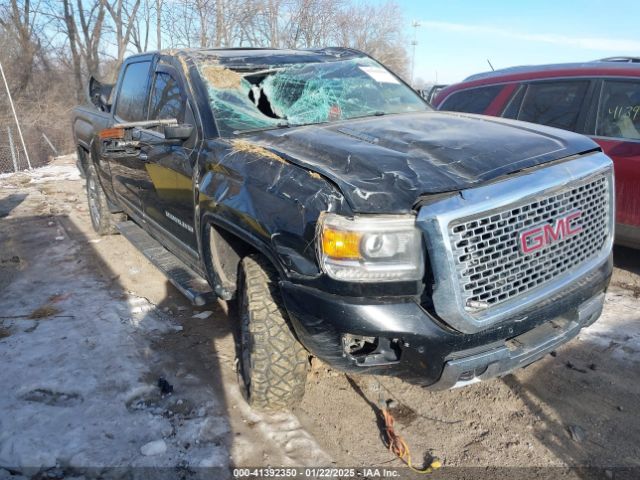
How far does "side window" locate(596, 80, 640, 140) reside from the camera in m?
4.30

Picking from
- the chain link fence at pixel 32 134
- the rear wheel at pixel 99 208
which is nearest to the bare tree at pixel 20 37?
the chain link fence at pixel 32 134

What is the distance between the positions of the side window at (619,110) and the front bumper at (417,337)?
2.57m

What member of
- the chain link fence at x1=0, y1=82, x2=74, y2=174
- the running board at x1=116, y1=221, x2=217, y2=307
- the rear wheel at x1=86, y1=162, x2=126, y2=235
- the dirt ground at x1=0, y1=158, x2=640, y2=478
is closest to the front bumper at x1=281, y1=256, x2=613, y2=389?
the dirt ground at x1=0, y1=158, x2=640, y2=478

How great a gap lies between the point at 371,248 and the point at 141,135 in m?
2.40

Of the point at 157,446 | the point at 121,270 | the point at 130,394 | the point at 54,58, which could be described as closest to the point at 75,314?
the point at 121,270

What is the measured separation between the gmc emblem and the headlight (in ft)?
1.58

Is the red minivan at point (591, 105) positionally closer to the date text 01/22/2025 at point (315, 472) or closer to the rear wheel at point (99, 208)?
the date text 01/22/2025 at point (315, 472)

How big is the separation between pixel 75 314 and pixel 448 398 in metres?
2.97

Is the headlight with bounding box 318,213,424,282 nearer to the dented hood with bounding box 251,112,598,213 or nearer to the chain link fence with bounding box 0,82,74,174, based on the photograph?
the dented hood with bounding box 251,112,598,213

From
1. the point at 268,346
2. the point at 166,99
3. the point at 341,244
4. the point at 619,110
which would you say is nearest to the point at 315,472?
the point at 268,346

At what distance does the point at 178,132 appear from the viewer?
314cm

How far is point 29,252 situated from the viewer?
579 cm

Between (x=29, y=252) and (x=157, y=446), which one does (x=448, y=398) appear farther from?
(x=29, y=252)

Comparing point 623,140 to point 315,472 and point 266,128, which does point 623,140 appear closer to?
point 266,128
